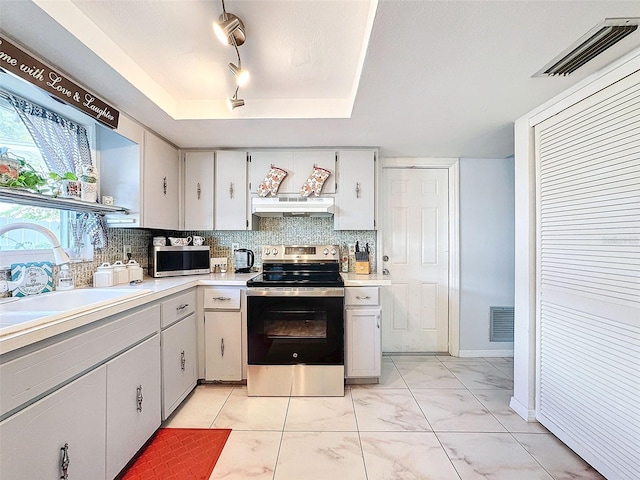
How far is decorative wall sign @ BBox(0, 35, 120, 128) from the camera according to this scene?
3.99ft

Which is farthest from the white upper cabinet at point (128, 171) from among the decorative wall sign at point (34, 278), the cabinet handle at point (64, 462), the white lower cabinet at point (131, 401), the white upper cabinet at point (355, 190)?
the white upper cabinet at point (355, 190)

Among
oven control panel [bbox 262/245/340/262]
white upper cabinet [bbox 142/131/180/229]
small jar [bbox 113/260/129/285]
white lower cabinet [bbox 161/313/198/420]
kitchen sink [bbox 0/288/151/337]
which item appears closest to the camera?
kitchen sink [bbox 0/288/151/337]

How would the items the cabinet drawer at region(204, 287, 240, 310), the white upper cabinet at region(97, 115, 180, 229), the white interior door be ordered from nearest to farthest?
the white upper cabinet at region(97, 115, 180, 229), the cabinet drawer at region(204, 287, 240, 310), the white interior door

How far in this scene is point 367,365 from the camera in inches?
94.4

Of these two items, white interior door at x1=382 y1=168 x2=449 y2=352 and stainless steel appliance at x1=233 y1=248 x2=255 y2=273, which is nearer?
stainless steel appliance at x1=233 y1=248 x2=255 y2=273

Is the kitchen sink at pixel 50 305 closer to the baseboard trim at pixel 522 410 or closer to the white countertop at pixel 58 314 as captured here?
the white countertop at pixel 58 314

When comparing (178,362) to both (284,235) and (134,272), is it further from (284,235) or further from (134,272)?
(284,235)

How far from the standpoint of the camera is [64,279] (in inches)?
69.6

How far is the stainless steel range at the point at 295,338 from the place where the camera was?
2256mm

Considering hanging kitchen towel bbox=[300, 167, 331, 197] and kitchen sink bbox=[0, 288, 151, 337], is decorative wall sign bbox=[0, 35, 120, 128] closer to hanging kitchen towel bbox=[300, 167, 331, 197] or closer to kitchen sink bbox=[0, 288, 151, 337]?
kitchen sink bbox=[0, 288, 151, 337]

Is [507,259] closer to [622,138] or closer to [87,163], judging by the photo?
[622,138]

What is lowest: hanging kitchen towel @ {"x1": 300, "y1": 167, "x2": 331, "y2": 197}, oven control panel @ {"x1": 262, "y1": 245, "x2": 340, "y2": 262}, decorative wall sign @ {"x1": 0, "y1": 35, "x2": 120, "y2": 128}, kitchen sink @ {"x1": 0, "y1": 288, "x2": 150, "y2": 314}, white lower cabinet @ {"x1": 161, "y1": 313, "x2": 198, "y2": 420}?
white lower cabinet @ {"x1": 161, "y1": 313, "x2": 198, "y2": 420}

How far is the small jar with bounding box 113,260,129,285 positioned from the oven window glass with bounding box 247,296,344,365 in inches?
35.3

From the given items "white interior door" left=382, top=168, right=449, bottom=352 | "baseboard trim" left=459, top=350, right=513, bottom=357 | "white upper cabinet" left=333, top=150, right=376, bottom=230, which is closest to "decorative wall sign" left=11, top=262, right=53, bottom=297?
"white upper cabinet" left=333, top=150, right=376, bottom=230
